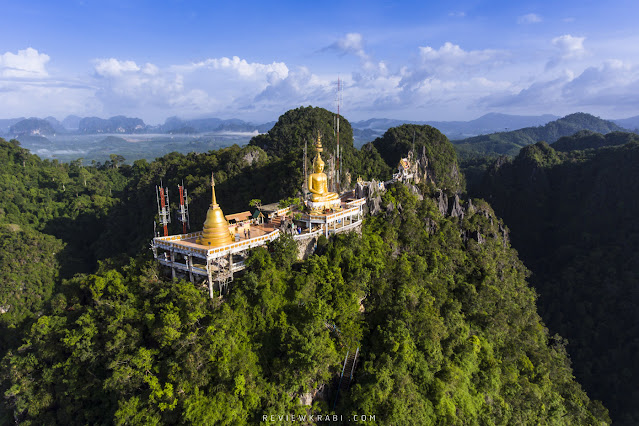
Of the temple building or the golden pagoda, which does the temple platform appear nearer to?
the temple building

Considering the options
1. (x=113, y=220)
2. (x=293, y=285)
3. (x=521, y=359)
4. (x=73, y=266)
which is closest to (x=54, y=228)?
(x=113, y=220)

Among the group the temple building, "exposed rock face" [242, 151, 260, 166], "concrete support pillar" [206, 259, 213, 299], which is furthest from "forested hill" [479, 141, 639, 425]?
"exposed rock face" [242, 151, 260, 166]

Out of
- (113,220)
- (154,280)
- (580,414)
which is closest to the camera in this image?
(154,280)

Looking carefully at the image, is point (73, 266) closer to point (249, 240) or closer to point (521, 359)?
point (249, 240)

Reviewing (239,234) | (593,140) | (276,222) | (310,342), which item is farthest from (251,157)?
(593,140)

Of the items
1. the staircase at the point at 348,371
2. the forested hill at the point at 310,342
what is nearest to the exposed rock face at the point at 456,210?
the forested hill at the point at 310,342

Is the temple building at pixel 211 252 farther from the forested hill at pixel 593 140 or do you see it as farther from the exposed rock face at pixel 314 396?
the forested hill at pixel 593 140
